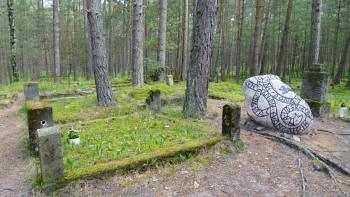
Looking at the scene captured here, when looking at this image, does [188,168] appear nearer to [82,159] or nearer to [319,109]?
[82,159]

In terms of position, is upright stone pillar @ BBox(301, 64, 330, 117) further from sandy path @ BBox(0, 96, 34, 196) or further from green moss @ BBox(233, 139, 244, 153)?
sandy path @ BBox(0, 96, 34, 196)

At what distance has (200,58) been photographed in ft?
21.9

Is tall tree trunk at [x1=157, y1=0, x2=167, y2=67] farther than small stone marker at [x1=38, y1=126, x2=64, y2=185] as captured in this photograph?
Yes

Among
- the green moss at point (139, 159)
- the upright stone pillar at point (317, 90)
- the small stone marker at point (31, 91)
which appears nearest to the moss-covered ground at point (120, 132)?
the green moss at point (139, 159)

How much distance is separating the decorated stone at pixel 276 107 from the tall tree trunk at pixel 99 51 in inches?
154

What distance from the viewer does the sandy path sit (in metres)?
3.92

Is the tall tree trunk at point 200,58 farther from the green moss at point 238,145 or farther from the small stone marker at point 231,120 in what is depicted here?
the green moss at point 238,145

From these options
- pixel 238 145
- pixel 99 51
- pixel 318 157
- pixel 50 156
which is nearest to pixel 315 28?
pixel 318 157

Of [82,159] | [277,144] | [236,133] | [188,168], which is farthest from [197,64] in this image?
[82,159]

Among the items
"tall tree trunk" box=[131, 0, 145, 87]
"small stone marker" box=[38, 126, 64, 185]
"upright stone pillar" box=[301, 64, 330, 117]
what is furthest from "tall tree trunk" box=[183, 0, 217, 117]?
"tall tree trunk" box=[131, 0, 145, 87]

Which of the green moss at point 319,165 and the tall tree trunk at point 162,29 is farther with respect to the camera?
the tall tree trunk at point 162,29

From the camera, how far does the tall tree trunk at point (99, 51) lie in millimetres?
7520

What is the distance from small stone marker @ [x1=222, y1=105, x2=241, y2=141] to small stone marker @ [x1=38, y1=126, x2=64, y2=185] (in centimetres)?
295

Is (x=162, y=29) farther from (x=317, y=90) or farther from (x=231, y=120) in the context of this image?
(x=231, y=120)
